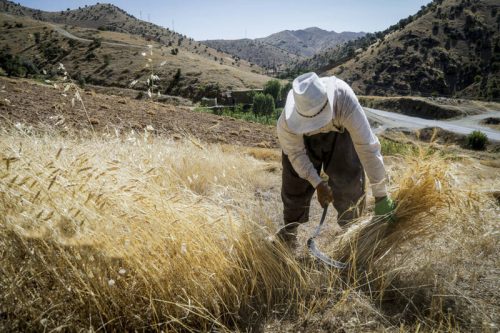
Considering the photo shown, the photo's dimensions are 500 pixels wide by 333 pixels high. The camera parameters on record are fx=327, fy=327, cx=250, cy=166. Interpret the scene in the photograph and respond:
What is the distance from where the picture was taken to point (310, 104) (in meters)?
1.94

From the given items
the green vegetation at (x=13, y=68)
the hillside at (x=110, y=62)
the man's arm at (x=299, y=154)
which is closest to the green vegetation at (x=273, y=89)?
the hillside at (x=110, y=62)

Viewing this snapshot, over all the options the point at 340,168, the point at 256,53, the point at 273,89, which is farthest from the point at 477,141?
the point at 256,53

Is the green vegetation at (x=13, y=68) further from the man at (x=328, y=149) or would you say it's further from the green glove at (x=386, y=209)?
the green glove at (x=386, y=209)

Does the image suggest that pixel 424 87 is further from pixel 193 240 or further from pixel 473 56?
pixel 193 240

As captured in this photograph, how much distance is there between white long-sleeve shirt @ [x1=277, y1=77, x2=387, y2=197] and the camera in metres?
2.11

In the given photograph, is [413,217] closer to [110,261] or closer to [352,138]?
[352,138]

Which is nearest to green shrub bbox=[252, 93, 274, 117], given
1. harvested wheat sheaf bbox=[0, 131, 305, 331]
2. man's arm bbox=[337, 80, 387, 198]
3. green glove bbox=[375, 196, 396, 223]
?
man's arm bbox=[337, 80, 387, 198]


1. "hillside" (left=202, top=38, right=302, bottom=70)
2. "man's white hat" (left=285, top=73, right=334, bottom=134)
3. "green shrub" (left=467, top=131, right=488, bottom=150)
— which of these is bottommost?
"green shrub" (left=467, top=131, right=488, bottom=150)

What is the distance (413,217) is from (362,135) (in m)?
0.61

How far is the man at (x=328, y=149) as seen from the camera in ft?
6.60

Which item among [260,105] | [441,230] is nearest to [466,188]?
[441,230]

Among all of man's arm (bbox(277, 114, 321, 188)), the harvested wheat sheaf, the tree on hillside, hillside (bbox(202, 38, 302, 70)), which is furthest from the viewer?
hillside (bbox(202, 38, 302, 70))

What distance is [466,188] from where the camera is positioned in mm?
2139

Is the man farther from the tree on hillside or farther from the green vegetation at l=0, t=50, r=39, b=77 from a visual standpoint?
the tree on hillside
